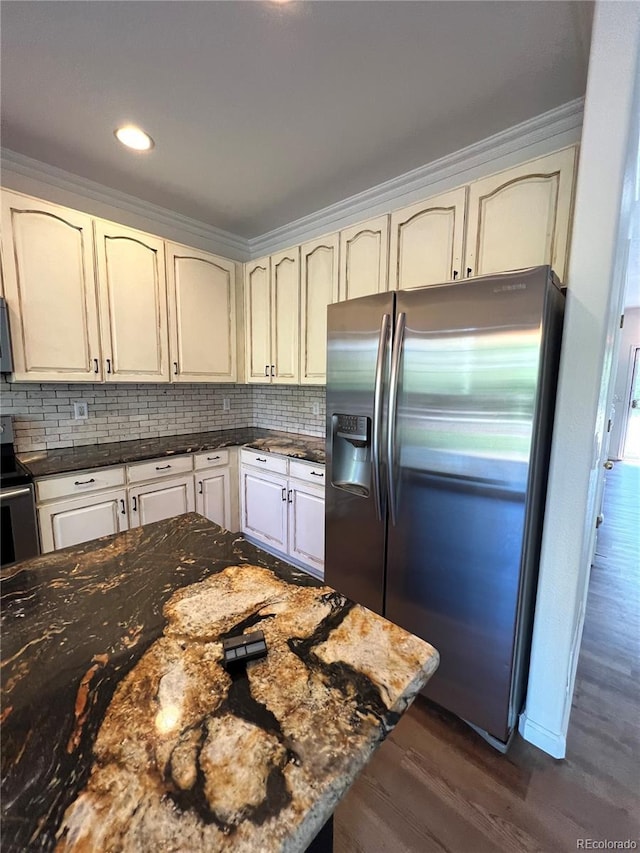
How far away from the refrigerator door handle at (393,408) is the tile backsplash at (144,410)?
4.66ft

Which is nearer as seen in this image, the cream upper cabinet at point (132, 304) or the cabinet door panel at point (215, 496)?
the cream upper cabinet at point (132, 304)

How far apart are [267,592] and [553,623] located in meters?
1.16

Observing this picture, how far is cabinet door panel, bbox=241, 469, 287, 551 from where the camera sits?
2.60 metres

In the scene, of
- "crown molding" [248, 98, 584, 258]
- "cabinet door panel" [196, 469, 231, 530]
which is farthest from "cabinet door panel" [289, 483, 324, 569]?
"crown molding" [248, 98, 584, 258]

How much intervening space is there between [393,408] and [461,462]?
0.35 metres

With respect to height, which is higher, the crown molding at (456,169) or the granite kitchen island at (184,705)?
the crown molding at (456,169)

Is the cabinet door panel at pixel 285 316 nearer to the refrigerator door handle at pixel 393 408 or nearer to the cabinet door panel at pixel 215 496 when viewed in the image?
the cabinet door panel at pixel 215 496

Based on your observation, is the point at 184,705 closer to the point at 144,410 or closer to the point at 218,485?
the point at 218,485

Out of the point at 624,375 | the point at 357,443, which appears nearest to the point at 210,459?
the point at 357,443

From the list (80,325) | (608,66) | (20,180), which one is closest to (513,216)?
(608,66)

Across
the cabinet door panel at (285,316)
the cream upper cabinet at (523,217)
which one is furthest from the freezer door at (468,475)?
the cabinet door panel at (285,316)

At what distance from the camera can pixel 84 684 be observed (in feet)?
1.97

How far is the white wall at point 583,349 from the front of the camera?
1.11 meters

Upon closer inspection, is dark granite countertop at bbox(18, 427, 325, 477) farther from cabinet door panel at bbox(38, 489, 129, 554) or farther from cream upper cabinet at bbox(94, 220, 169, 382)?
cream upper cabinet at bbox(94, 220, 169, 382)
